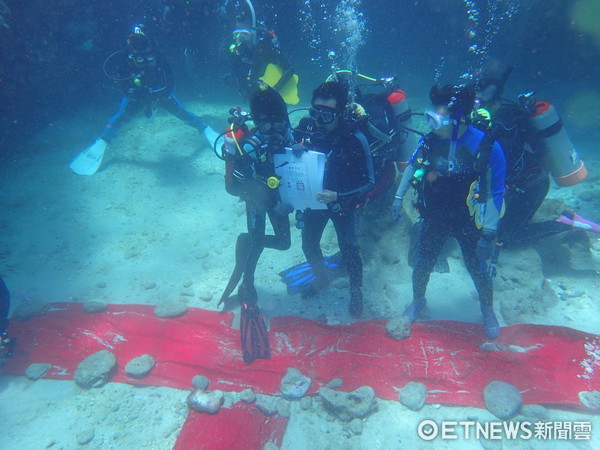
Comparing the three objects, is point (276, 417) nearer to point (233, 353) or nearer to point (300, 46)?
point (233, 353)

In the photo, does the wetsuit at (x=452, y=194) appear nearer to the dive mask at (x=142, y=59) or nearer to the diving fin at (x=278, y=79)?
the diving fin at (x=278, y=79)

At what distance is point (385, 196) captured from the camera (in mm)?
5621

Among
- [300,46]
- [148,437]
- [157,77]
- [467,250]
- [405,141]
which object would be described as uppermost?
[300,46]

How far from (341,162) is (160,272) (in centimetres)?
433

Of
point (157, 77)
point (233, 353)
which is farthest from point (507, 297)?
point (157, 77)

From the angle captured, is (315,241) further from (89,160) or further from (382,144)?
(89,160)

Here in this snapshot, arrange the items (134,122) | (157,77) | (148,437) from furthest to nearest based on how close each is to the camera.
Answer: (134,122)
(157,77)
(148,437)

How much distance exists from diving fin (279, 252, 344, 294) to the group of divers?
20 mm

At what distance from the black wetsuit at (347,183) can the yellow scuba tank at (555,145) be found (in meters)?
2.48

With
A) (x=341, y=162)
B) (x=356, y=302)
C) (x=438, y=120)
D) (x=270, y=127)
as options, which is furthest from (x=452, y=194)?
(x=270, y=127)

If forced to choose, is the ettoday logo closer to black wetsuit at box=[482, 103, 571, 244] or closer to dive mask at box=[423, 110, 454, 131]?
black wetsuit at box=[482, 103, 571, 244]

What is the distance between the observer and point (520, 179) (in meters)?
4.56

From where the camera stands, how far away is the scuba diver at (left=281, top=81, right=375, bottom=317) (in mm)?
3633

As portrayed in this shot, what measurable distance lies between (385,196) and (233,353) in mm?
3787
